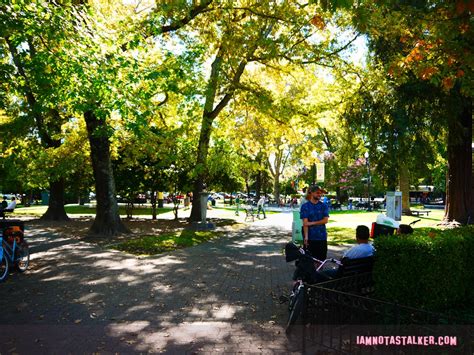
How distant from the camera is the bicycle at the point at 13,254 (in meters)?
8.56

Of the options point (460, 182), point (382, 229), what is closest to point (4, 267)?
point (382, 229)

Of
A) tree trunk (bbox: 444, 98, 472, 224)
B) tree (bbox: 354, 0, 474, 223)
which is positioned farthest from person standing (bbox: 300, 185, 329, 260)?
tree trunk (bbox: 444, 98, 472, 224)

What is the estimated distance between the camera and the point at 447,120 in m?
15.1

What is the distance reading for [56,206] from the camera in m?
24.8

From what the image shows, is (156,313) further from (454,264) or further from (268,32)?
(268,32)

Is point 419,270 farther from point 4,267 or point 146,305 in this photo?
point 4,267

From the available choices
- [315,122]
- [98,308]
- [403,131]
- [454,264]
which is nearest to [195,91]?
[315,122]

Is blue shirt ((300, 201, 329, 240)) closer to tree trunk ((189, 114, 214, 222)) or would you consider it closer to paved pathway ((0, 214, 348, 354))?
paved pathway ((0, 214, 348, 354))

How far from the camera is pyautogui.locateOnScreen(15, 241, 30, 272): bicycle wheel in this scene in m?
9.22

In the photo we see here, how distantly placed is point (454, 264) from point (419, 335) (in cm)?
138

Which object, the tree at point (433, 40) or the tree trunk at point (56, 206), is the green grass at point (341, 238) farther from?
the tree trunk at point (56, 206)

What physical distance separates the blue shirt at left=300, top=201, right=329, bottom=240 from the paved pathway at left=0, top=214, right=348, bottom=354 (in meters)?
1.26

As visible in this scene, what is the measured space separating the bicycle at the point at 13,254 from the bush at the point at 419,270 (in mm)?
7260

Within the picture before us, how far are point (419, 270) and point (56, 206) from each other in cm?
2365
